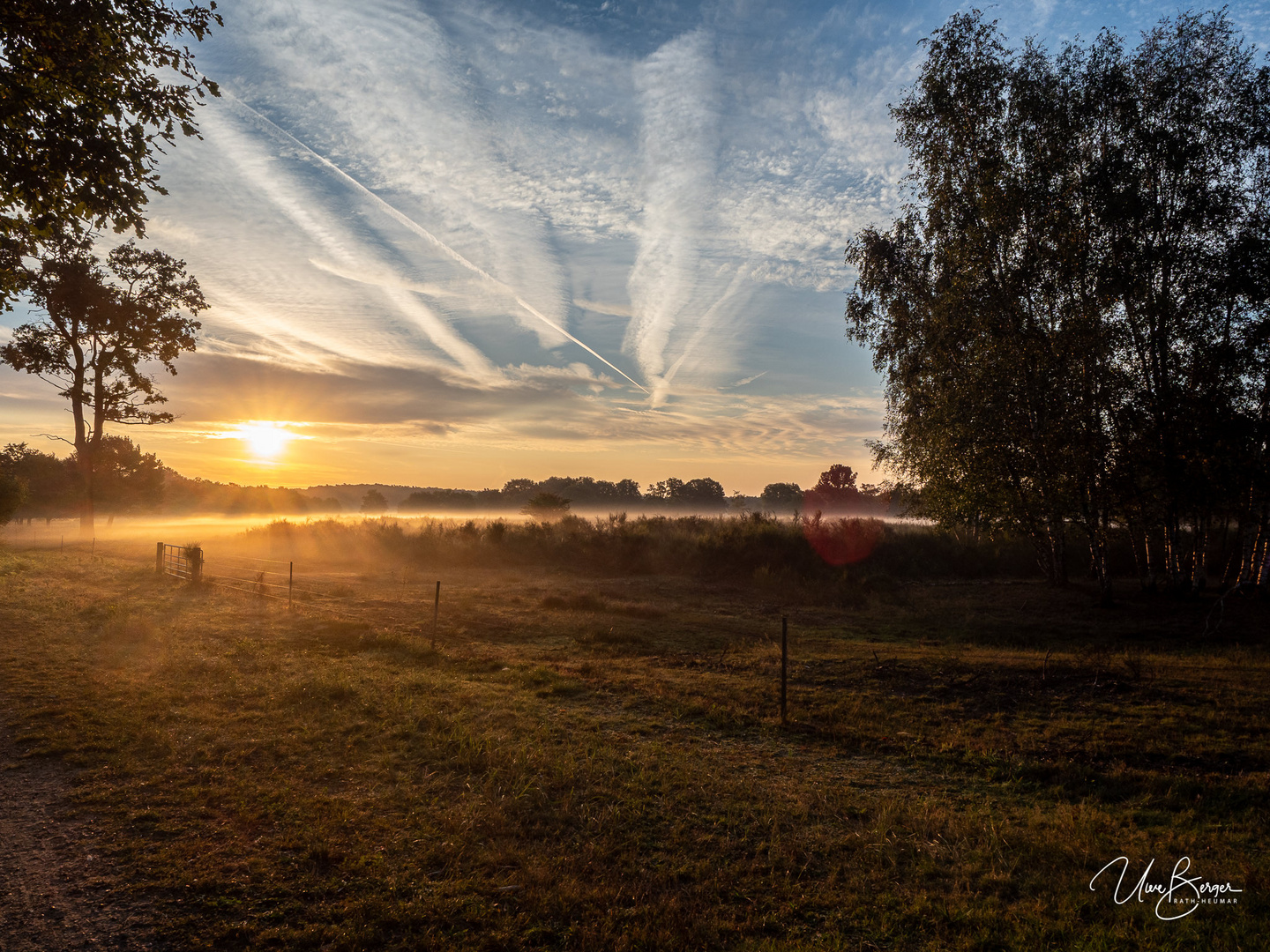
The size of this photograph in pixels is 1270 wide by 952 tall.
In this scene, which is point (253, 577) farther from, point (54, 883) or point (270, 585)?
point (54, 883)

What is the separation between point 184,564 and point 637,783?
24491 mm

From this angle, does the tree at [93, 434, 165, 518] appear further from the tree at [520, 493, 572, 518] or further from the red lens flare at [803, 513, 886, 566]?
the red lens flare at [803, 513, 886, 566]

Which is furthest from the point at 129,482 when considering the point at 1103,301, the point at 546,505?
the point at 1103,301

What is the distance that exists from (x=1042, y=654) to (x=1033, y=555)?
17407mm

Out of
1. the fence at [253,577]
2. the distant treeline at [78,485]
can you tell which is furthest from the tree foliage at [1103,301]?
the distant treeline at [78,485]

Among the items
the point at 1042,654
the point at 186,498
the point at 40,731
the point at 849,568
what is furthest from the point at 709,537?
the point at 186,498

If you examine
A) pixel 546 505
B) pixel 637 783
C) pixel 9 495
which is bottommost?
pixel 637 783

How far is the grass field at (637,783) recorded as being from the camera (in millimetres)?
4457

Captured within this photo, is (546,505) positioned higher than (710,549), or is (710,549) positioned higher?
(546,505)

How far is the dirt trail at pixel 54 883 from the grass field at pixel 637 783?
14 cm

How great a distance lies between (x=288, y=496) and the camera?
3996 inches

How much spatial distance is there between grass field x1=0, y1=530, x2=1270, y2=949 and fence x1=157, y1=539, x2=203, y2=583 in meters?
5.86

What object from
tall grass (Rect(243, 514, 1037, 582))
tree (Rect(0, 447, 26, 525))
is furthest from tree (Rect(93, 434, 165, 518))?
tall grass (Rect(243, 514, 1037, 582))

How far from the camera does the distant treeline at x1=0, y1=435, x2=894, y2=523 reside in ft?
159
